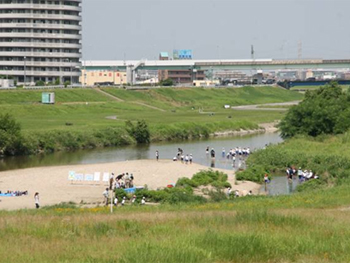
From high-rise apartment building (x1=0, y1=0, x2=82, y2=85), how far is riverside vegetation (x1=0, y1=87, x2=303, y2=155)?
1832 centimetres

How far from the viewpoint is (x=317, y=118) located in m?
77.1

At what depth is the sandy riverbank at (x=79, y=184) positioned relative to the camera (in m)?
45.5

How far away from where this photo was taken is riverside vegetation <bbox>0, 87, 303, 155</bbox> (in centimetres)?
8412

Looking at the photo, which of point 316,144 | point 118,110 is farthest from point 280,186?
point 118,110

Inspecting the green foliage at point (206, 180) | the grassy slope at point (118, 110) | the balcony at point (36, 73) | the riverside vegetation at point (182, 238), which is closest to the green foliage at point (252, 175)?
the green foliage at point (206, 180)

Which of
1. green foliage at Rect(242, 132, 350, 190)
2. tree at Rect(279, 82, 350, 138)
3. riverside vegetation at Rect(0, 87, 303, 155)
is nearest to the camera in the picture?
A: green foliage at Rect(242, 132, 350, 190)

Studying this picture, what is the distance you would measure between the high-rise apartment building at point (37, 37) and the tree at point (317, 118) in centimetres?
9157

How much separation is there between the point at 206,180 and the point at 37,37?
11542 cm

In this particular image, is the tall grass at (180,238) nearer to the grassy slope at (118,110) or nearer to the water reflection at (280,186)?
the water reflection at (280,186)

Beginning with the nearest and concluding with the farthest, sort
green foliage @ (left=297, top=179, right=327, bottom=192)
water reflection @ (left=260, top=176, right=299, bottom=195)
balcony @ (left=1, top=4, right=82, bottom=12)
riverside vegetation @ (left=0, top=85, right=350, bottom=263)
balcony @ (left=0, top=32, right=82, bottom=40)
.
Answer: riverside vegetation @ (left=0, top=85, right=350, bottom=263)
green foliage @ (left=297, top=179, right=327, bottom=192)
water reflection @ (left=260, top=176, right=299, bottom=195)
balcony @ (left=1, top=4, right=82, bottom=12)
balcony @ (left=0, top=32, right=82, bottom=40)

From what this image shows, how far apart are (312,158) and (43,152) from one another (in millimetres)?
31064

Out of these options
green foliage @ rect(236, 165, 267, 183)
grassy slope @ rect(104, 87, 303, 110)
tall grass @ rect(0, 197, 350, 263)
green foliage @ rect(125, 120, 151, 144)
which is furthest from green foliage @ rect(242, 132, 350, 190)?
grassy slope @ rect(104, 87, 303, 110)

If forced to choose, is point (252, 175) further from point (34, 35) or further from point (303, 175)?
point (34, 35)

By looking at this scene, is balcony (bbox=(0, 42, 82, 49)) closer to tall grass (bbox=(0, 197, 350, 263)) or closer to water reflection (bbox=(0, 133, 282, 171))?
water reflection (bbox=(0, 133, 282, 171))
